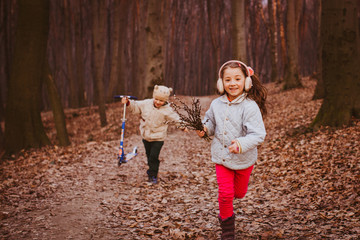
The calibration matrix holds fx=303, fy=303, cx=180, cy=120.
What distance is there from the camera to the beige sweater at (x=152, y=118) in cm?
561

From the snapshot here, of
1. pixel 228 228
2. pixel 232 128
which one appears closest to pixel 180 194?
pixel 228 228

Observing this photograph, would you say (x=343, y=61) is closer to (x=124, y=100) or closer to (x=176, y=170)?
(x=176, y=170)

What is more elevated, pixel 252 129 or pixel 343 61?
pixel 343 61

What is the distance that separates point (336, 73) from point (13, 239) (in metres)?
7.07

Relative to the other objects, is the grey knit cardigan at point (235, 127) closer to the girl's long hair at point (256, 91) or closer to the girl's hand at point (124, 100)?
the girl's long hair at point (256, 91)

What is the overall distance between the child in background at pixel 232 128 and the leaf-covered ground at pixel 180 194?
28.2 inches

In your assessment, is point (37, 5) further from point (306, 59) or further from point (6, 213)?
point (306, 59)

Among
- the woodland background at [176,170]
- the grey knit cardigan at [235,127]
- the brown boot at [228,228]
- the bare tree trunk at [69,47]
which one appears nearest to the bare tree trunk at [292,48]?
the woodland background at [176,170]

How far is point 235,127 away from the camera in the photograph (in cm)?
330

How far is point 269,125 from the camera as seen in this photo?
10297 mm

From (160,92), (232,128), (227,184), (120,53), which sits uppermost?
(120,53)

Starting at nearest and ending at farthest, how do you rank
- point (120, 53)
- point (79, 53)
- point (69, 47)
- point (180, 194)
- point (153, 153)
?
point (180, 194) → point (153, 153) → point (79, 53) → point (69, 47) → point (120, 53)

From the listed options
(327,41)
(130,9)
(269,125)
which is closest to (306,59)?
(130,9)

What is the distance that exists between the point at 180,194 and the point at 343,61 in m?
4.90
